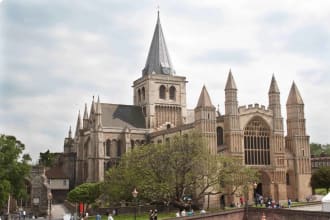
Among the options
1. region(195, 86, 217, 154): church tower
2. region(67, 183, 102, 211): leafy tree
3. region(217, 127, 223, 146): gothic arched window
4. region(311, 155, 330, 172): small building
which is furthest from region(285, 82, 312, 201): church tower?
region(311, 155, 330, 172): small building

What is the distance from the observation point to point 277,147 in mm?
78375

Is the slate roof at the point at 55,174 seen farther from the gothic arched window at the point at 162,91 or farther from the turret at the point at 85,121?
the gothic arched window at the point at 162,91

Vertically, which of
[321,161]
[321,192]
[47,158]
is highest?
[47,158]

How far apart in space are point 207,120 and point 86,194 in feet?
63.5

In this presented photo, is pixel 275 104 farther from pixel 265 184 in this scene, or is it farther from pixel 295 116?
pixel 265 184

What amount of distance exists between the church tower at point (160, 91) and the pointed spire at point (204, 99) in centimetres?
2057

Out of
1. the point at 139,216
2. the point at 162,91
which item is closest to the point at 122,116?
the point at 162,91

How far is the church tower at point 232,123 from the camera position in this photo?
242ft

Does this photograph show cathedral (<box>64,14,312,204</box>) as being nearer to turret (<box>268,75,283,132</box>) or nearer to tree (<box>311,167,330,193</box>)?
turret (<box>268,75,283,132</box>)

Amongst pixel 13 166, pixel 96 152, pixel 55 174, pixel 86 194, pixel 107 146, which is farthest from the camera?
pixel 55 174

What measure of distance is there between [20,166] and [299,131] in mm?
44387

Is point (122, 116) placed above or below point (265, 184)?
above

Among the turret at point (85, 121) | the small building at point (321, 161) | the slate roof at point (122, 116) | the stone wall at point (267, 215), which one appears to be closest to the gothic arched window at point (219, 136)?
the slate roof at point (122, 116)

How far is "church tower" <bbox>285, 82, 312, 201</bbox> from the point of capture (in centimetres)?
7994
